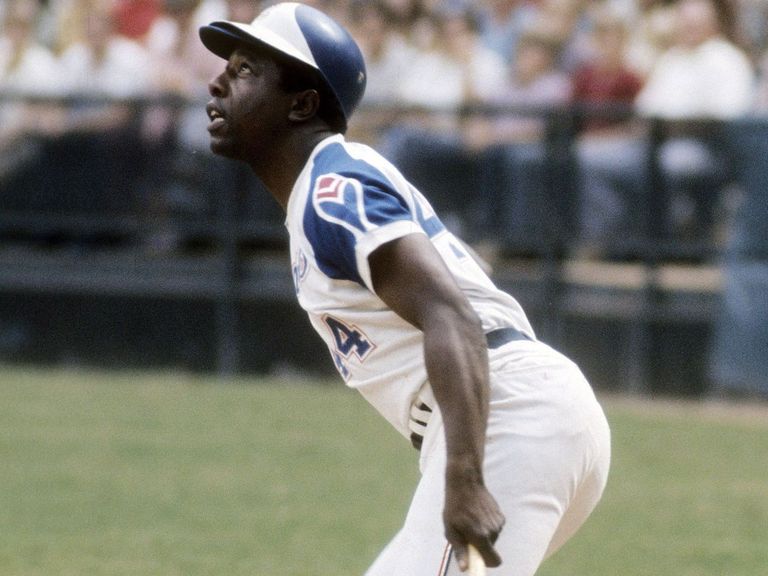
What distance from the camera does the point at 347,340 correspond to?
3.71 m

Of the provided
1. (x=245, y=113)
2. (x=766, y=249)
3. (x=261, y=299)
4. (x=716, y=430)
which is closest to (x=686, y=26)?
(x=766, y=249)

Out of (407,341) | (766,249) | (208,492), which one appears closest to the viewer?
(407,341)

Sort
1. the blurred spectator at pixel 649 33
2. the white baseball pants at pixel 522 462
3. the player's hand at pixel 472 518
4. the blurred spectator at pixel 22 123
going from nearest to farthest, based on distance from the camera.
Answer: the player's hand at pixel 472 518 < the white baseball pants at pixel 522 462 < the blurred spectator at pixel 649 33 < the blurred spectator at pixel 22 123

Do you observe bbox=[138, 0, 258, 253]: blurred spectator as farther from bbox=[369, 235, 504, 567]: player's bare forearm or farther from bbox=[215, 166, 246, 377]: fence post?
bbox=[369, 235, 504, 567]: player's bare forearm

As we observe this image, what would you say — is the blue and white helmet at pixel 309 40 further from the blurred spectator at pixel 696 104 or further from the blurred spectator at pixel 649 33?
the blurred spectator at pixel 649 33

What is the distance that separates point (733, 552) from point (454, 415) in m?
4.10

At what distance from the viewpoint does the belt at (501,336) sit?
3.67 meters

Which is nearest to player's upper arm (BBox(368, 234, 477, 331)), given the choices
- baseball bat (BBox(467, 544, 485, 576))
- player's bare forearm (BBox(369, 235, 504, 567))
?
player's bare forearm (BBox(369, 235, 504, 567))

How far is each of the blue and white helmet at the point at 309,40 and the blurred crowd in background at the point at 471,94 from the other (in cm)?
736

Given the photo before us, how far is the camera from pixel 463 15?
1184 cm

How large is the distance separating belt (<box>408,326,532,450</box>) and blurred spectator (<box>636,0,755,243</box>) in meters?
7.35

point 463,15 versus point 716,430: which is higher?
point 463,15

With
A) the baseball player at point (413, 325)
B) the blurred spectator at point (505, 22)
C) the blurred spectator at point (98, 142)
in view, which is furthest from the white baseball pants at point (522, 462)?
the blurred spectator at point (98, 142)

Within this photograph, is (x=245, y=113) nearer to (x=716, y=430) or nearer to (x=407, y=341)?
(x=407, y=341)
